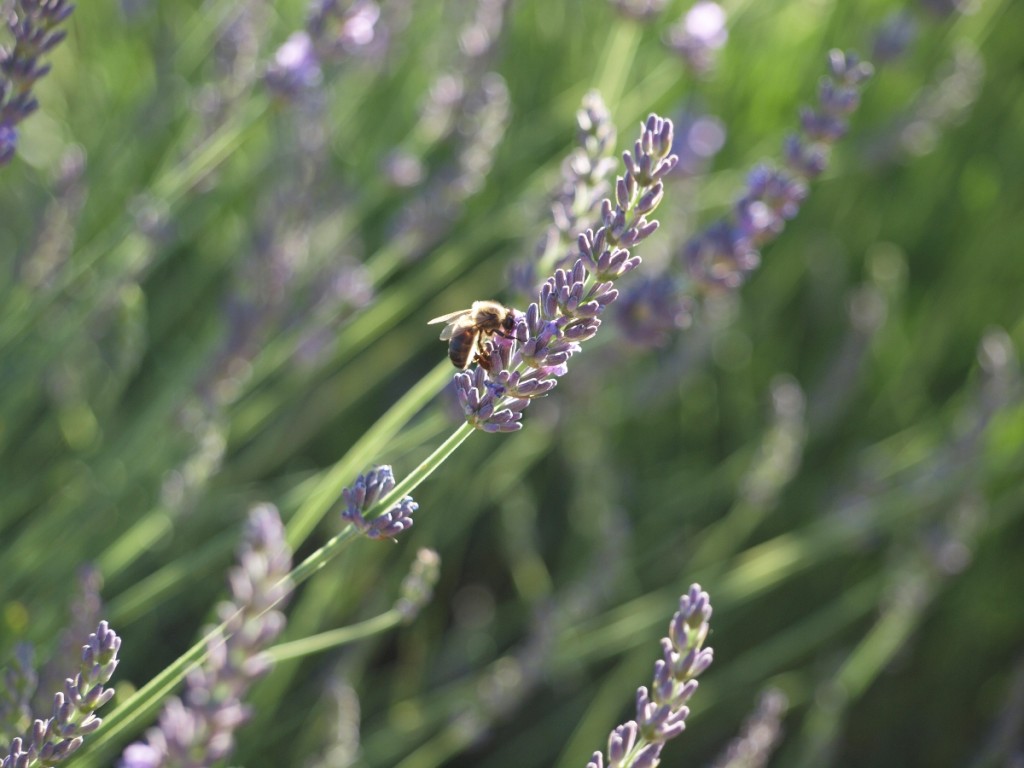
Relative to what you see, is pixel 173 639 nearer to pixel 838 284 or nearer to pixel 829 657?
pixel 829 657

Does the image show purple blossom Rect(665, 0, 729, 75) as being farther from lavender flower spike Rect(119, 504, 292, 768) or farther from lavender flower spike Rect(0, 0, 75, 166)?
lavender flower spike Rect(119, 504, 292, 768)

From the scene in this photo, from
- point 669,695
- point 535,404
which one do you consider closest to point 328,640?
point 669,695

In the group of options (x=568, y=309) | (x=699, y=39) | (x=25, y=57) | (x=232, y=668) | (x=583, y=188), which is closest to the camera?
(x=568, y=309)

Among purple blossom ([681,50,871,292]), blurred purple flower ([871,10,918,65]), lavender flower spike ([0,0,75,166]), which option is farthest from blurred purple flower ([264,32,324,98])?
blurred purple flower ([871,10,918,65])

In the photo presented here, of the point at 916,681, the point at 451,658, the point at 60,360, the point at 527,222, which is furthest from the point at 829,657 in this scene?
the point at 60,360

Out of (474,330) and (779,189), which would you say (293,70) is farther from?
(779,189)

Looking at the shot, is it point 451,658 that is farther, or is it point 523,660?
point 451,658

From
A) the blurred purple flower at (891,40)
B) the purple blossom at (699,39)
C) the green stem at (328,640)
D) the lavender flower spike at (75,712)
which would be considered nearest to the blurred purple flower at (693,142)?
the purple blossom at (699,39)
